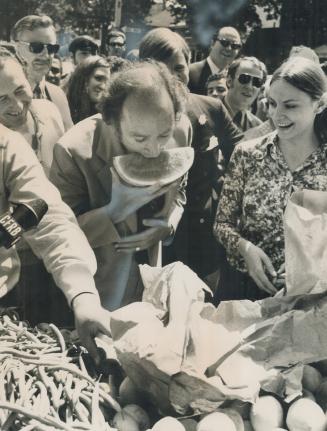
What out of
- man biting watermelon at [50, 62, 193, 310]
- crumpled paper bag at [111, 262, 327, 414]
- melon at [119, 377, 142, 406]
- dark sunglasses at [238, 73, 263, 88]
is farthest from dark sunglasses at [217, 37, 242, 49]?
melon at [119, 377, 142, 406]

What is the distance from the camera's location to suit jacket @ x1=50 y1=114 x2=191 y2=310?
7.79 feet

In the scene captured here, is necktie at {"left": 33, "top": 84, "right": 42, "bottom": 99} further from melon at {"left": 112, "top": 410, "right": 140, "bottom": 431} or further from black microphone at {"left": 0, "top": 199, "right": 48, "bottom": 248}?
melon at {"left": 112, "top": 410, "right": 140, "bottom": 431}

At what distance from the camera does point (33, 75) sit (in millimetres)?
3297

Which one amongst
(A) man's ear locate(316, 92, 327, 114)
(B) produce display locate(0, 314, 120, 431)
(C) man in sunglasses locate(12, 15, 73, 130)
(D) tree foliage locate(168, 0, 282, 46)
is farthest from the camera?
(D) tree foliage locate(168, 0, 282, 46)

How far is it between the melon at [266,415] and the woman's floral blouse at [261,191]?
92cm

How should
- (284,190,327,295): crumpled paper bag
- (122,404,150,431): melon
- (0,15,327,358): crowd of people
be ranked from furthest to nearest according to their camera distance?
1. (0,15,327,358): crowd of people
2. (284,190,327,295): crumpled paper bag
3. (122,404,150,431): melon

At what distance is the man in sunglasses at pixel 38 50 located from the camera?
131 inches

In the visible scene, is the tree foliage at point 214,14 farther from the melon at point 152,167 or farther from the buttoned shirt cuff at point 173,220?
the melon at point 152,167

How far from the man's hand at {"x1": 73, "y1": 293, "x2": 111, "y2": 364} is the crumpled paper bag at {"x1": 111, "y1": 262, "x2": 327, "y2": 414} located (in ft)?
0.32

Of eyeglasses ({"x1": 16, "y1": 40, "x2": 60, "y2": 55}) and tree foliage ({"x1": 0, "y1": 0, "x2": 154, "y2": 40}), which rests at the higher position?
eyeglasses ({"x1": 16, "y1": 40, "x2": 60, "y2": 55})

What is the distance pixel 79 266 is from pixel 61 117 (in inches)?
60.1

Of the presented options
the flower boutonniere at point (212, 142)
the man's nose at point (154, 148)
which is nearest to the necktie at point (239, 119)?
the flower boutonniere at point (212, 142)

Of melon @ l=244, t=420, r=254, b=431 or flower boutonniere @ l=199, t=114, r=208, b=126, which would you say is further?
flower boutonniere @ l=199, t=114, r=208, b=126

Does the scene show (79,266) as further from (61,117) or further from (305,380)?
(61,117)
